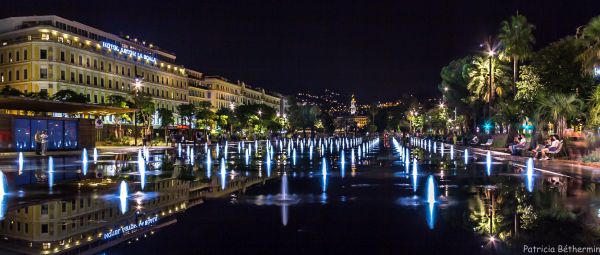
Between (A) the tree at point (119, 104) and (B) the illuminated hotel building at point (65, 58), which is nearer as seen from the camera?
(A) the tree at point (119, 104)

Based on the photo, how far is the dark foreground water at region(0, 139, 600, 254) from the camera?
28.3ft

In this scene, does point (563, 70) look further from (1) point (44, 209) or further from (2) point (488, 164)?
(1) point (44, 209)

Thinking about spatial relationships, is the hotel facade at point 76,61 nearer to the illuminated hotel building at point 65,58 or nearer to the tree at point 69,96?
the illuminated hotel building at point 65,58

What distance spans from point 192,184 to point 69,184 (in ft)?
13.4

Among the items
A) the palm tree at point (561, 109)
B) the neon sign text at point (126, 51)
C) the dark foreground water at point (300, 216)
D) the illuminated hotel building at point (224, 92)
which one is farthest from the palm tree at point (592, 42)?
the illuminated hotel building at point (224, 92)

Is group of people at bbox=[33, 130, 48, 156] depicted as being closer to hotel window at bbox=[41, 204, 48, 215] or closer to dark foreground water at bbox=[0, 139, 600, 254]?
dark foreground water at bbox=[0, 139, 600, 254]

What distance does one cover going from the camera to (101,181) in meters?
19.2

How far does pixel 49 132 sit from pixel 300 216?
41104 millimetres

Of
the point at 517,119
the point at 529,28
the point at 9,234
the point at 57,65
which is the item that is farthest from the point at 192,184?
the point at 57,65

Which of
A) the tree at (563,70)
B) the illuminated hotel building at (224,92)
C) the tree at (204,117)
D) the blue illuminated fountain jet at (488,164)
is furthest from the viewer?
the illuminated hotel building at (224,92)

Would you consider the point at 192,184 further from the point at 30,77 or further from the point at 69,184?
the point at 30,77

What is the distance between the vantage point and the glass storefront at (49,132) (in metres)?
43.8

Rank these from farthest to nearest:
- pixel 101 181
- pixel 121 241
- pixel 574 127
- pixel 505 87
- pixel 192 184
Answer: pixel 505 87
pixel 574 127
pixel 101 181
pixel 192 184
pixel 121 241

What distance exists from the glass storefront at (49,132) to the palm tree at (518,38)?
43.7 m
